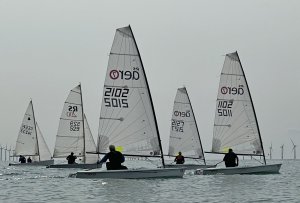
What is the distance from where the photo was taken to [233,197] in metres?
25.3

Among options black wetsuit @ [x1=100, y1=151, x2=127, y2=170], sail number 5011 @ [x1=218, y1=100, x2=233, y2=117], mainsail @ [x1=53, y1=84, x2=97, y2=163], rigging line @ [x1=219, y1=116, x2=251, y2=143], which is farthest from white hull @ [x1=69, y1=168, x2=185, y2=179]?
mainsail @ [x1=53, y1=84, x2=97, y2=163]

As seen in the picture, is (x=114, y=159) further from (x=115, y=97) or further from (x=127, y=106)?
(x=115, y=97)

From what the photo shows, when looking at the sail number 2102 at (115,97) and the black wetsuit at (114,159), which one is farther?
the sail number 2102 at (115,97)

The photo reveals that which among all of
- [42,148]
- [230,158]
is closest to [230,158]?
[230,158]

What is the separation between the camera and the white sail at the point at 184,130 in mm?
60219

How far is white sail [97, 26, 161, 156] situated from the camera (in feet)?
116

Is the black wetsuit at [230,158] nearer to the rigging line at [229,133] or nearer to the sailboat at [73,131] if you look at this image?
the rigging line at [229,133]

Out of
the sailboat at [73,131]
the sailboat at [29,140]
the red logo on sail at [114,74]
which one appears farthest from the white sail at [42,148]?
the red logo on sail at [114,74]

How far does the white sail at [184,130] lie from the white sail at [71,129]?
9.09 m

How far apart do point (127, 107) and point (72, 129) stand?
28.7 metres

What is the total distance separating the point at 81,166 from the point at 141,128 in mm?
23096

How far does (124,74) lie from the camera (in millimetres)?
35719

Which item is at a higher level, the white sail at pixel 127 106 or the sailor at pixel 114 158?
the white sail at pixel 127 106

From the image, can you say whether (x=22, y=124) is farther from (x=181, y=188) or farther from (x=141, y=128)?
(x=181, y=188)
